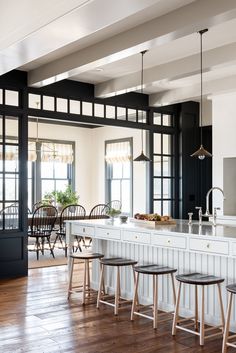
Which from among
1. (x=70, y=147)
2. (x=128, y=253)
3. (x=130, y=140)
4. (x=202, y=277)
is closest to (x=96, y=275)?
(x=128, y=253)

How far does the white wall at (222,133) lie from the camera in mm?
7301

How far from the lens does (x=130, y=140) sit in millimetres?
10609

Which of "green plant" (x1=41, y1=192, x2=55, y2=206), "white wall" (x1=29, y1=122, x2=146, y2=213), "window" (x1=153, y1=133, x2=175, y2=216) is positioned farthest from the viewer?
"white wall" (x1=29, y1=122, x2=146, y2=213)

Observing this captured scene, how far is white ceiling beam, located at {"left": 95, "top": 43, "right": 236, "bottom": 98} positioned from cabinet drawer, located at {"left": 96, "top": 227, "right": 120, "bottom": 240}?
2.31 m

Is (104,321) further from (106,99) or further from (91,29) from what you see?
(106,99)

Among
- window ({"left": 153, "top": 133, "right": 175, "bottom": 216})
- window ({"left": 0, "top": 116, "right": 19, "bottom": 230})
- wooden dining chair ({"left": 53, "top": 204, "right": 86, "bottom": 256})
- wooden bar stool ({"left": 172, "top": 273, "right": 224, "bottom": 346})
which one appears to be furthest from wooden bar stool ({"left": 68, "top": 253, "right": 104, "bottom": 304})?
window ({"left": 153, "top": 133, "right": 175, "bottom": 216})

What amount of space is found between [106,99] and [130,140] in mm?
3177

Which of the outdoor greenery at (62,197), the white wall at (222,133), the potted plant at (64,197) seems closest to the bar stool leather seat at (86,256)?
the white wall at (222,133)

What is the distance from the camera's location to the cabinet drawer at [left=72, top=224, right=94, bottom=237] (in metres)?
5.34

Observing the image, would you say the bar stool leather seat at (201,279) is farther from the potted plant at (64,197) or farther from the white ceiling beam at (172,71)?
the potted plant at (64,197)

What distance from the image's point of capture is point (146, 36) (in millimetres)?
4398

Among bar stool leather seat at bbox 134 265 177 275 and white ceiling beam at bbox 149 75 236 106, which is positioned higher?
white ceiling beam at bbox 149 75 236 106

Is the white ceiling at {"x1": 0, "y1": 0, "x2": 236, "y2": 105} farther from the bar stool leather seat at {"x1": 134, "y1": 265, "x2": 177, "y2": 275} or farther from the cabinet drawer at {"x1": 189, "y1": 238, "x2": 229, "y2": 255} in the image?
the bar stool leather seat at {"x1": 134, "y1": 265, "x2": 177, "y2": 275}

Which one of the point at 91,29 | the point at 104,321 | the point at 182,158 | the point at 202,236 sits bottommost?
the point at 104,321
